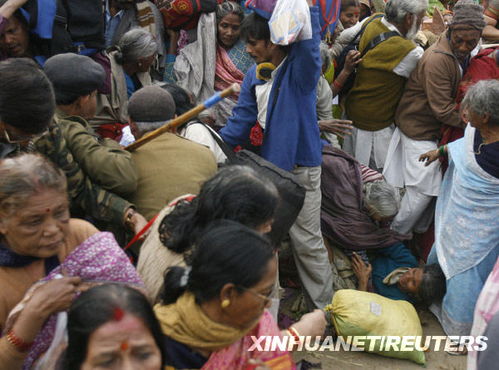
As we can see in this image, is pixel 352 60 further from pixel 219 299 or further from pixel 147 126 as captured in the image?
pixel 219 299

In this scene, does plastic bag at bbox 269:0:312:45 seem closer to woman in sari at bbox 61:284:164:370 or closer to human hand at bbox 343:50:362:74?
human hand at bbox 343:50:362:74

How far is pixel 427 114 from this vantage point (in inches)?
199

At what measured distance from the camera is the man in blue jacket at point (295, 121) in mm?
3646

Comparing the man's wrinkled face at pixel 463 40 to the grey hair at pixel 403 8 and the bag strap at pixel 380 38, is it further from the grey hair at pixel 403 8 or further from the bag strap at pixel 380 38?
the bag strap at pixel 380 38

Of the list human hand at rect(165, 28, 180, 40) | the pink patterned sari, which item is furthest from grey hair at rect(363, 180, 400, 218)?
the pink patterned sari

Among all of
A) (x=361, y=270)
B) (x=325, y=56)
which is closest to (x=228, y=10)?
(x=325, y=56)

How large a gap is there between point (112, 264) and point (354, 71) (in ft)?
12.2

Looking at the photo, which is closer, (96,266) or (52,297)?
(52,297)

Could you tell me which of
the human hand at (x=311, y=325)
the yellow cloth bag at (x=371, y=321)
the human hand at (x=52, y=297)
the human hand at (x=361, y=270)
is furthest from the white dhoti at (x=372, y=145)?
the human hand at (x=52, y=297)

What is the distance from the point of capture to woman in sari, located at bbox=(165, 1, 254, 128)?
5102 mm

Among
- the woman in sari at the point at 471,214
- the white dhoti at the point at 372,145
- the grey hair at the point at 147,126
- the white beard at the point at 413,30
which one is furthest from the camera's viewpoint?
the white dhoti at the point at 372,145

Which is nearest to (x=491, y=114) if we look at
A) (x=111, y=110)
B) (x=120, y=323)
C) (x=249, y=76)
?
(x=249, y=76)

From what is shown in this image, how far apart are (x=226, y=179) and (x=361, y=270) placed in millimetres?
2706

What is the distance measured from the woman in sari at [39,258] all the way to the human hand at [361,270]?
2832 mm
